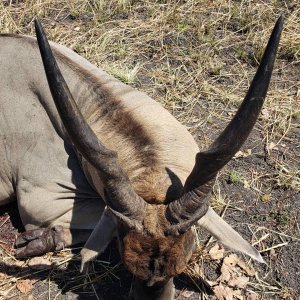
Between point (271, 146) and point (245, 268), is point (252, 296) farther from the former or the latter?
point (271, 146)

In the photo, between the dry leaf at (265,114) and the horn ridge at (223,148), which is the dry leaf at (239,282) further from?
the dry leaf at (265,114)

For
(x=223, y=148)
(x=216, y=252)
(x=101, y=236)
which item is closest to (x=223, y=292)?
(x=216, y=252)

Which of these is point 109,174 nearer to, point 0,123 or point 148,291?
point 148,291

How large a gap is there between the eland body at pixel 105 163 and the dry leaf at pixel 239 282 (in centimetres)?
92

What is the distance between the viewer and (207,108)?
8180mm

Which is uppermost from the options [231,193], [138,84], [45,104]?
[45,104]

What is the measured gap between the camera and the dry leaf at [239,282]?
593 cm

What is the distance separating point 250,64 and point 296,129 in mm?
1618

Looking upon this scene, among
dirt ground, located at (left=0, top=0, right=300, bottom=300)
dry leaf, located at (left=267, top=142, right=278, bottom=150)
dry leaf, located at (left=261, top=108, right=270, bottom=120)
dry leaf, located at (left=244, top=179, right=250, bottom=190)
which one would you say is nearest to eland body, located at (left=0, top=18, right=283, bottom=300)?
dirt ground, located at (left=0, top=0, right=300, bottom=300)

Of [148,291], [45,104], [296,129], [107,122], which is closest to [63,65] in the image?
[45,104]

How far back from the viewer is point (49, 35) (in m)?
9.72

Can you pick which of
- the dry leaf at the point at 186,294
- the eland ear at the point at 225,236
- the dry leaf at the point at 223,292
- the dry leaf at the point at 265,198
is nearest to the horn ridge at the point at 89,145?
the eland ear at the point at 225,236

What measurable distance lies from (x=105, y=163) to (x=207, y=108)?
408 centimetres

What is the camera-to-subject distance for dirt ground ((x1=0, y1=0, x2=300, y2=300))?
6.06 metres
